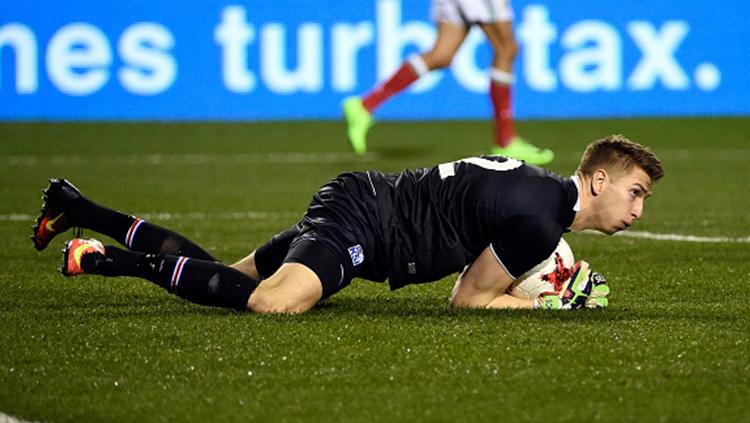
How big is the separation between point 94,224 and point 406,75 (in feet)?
19.1

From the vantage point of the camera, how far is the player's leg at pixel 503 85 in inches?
457

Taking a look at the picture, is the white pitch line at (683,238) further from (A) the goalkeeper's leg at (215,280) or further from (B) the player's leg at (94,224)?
(A) the goalkeeper's leg at (215,280)

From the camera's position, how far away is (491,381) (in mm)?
4473

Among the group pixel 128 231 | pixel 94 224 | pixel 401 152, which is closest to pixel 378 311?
pixel 128 231

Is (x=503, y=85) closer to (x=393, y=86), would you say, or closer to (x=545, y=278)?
(x=393, y=86)

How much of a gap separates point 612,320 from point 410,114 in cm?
1179

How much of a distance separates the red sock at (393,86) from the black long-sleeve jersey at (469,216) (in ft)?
19.6

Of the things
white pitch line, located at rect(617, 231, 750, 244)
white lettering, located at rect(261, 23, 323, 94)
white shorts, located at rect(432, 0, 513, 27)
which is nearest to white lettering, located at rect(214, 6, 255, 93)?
white lettering, located at rect(261, 23, 323, 94)

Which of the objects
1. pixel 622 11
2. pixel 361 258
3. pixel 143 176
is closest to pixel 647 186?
pixel 361 258

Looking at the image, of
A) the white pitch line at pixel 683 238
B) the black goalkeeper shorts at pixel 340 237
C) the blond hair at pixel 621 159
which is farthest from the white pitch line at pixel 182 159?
the blond hair at pixel 621 159

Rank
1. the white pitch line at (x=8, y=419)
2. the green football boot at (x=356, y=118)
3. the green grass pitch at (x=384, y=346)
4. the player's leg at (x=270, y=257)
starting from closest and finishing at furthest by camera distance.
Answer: the white pitch line at (x=8, y=419)
the green grass pitch at (x=384, y=346)
the player's leg at (x=270, y=257)
the green football boot at (x=356, y=118)

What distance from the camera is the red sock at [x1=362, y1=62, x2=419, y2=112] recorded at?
11.9 m

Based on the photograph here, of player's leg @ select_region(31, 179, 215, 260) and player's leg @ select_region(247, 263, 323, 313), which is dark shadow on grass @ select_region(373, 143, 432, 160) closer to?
player's leg @ select_region(31, 179, 215, 260)

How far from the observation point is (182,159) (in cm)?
1337
